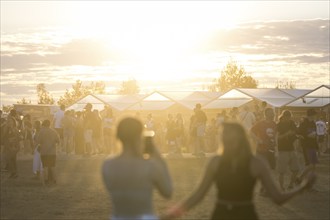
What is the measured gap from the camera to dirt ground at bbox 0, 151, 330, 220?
15.7 meters

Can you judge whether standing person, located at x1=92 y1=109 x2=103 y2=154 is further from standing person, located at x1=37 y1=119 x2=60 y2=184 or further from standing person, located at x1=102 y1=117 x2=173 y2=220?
standing person, located at x1=102 y1=117 x2=173 y2=220

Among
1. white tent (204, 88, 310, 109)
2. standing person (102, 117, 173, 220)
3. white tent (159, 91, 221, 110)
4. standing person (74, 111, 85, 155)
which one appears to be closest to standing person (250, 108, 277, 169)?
standing person (102, 117, 173, 220)

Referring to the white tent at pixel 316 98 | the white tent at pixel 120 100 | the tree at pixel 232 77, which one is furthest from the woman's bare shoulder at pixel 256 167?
the tree at pixel 232 77

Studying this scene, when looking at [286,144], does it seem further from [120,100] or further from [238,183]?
[120,100]

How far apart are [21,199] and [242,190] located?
39.9ft

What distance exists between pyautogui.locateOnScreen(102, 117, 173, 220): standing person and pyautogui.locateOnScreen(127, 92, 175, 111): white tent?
45.2 m

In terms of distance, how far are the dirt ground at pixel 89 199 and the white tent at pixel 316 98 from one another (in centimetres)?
1949

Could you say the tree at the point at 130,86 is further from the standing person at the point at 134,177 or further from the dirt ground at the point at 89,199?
the standing person at the point at 134,177

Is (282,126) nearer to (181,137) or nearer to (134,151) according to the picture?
(134,151)

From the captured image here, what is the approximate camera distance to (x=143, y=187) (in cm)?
655

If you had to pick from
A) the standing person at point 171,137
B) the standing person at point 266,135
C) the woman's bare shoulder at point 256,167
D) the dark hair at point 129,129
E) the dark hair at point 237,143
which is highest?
the dark hair at point 129,129

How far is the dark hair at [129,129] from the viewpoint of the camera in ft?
21.3

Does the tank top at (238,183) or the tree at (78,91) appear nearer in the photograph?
the tank top at (238,183)

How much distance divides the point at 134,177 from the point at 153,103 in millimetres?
46441
